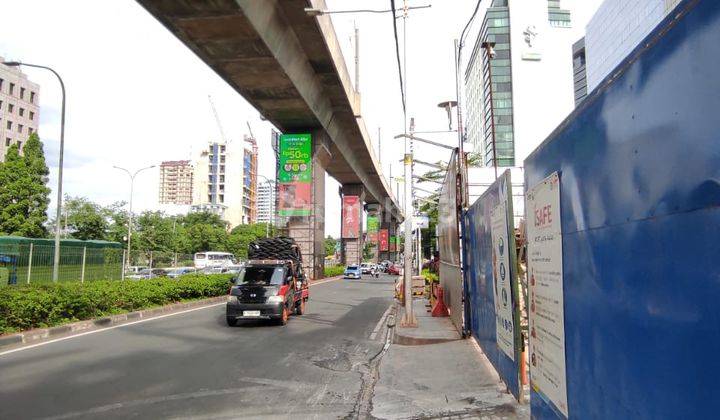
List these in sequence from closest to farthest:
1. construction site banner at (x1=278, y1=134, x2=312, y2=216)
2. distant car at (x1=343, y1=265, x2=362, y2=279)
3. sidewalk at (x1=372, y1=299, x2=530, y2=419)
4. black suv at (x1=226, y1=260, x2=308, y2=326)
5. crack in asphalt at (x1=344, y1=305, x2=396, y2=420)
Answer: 1. sidewalk at (x1=372, y1=299, x2=530, y2=419)
2. crack in asphalt at (x1=344, y1=305, x2=396, y2=420)
3. black suv at (x1=226, y1=260, x2=308, y2=326)
4. construction site banner at (x1=278, y1=134, x2=312, y2=216)
5. distant car at (x1=343, y1=265, x2=362, y2=279)

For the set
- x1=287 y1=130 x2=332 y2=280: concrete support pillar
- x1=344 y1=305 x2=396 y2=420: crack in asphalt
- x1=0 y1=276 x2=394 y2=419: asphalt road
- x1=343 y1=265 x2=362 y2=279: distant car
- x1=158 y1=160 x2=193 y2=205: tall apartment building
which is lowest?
x1=344 y1=305 x2=396 y2=420: crack in asphalt

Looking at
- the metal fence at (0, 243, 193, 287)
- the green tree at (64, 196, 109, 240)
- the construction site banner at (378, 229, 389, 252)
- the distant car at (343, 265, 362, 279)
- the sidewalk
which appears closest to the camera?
the sidewalk

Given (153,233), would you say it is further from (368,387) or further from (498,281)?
(498,281)

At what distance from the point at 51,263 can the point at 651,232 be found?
22.1m

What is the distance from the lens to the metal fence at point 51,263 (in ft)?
57.6

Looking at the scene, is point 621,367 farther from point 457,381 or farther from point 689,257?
point 457,381

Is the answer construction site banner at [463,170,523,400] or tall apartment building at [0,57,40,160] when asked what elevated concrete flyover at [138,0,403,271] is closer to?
construction site banner at [463,170,523,400]

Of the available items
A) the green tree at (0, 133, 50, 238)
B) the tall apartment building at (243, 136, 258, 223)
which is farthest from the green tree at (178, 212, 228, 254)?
the tall apartment building at (243, 136, 258, 223)

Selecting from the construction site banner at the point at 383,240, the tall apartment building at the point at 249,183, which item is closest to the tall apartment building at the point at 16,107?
the tall apartment building at the point at 249,183

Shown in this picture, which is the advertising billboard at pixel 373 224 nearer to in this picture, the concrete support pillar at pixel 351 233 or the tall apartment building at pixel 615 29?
the concrete support pillar at pixel 351 233

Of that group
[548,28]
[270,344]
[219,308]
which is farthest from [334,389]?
[548,28]

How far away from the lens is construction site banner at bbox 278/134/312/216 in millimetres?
35737

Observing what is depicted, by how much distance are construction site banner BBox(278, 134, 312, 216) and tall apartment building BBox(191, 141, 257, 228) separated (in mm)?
103048

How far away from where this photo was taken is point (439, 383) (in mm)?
7137
